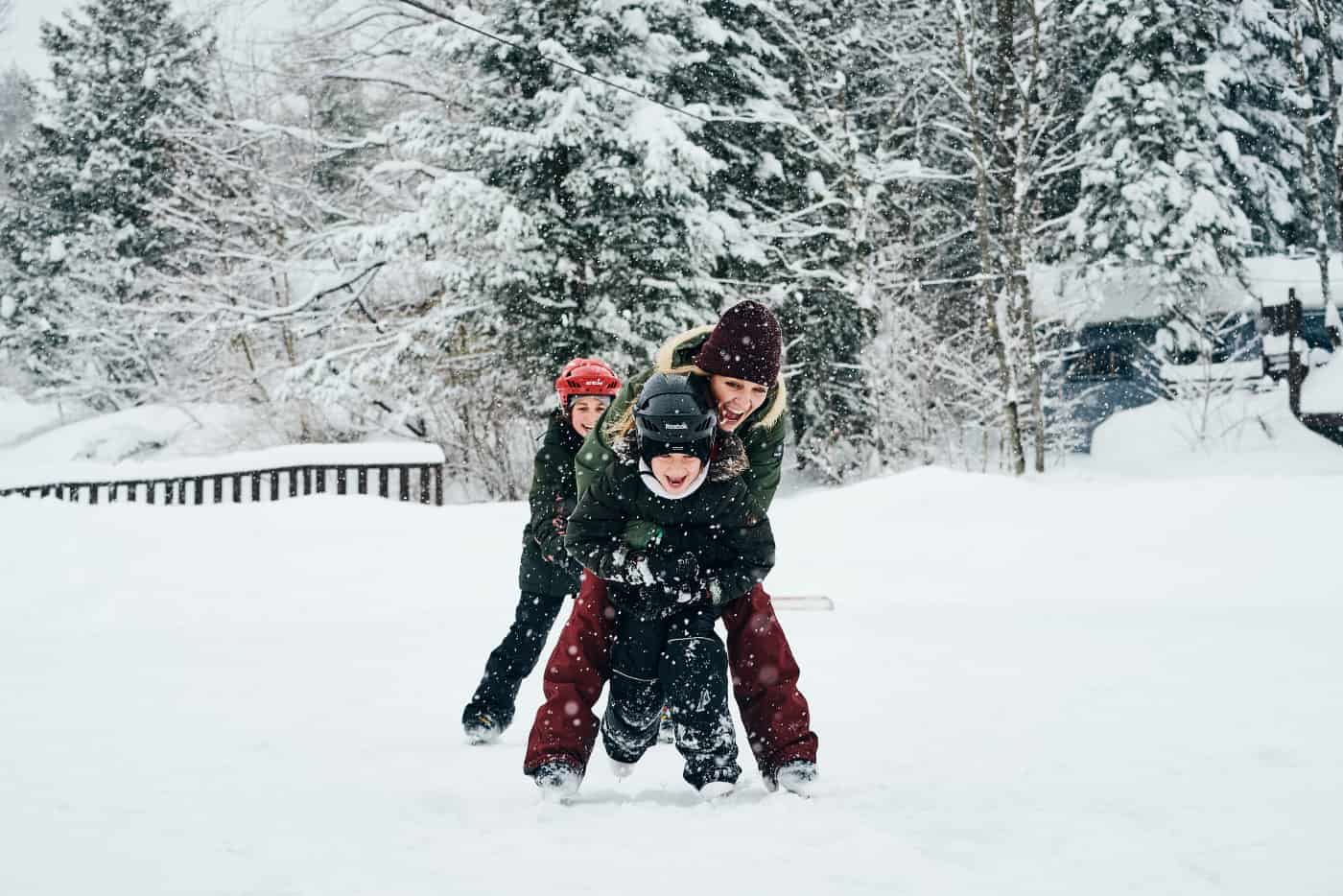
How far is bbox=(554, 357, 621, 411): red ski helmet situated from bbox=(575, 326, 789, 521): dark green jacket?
0.38 m

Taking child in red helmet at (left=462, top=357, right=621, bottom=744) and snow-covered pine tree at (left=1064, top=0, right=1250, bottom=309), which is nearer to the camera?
child in red helmet at (left=462, top=357, right=621, bottom=744)

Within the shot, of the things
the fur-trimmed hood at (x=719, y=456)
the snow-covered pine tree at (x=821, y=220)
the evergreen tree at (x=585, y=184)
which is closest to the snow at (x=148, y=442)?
the evergreen tree at (x=585, y=184)

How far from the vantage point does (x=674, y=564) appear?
3.27 m

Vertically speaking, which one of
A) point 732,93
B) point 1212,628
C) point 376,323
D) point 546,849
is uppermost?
point 732,93

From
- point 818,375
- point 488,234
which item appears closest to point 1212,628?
point 488,234

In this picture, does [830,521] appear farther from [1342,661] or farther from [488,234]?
[488,234]

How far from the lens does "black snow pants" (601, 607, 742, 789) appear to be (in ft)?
10.8

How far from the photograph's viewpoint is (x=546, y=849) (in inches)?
107

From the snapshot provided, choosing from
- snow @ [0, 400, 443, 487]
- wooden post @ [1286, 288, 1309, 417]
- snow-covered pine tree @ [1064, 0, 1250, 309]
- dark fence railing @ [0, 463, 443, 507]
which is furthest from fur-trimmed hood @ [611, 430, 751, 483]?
snow-covered pine tree @ [1064, 0, 1250, 309]

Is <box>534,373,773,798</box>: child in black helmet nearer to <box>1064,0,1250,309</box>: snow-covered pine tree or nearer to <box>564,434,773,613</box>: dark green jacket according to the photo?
<box>564,434,773,613</box>: dark green jacket

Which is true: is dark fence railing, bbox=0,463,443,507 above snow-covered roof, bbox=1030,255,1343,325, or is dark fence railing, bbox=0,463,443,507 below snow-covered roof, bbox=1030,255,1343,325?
below

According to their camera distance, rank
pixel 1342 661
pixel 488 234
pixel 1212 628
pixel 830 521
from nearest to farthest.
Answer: pixel 1342 661, pixel 1212 628, pixel 830 521, pixel 488 234

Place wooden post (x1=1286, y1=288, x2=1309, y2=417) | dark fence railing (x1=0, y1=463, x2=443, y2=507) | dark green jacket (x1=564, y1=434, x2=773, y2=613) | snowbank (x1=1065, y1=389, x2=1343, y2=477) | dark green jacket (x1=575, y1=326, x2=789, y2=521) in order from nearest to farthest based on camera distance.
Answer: dark green jacket (x1=564, y1=434, x2=773, y2=613), dark green jacket (x1=575, y1=326, x2=789, y2=521), dark fence railing (x1=0, y1=463, x2=443, y2=507), snowbank (x1=1065, y1=389, x2=1343, y2=477), wooden post (x1=1286, y1=288, x2=1309, y2=417)

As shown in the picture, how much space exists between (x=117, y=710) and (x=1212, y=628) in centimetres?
573
